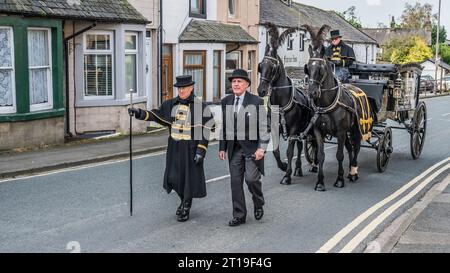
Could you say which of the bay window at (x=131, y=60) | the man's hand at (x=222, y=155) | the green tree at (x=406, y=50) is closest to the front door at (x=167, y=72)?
the bay window at (x=131, y=60)

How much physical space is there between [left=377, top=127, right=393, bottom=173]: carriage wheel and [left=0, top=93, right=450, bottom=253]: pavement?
116 centimetres

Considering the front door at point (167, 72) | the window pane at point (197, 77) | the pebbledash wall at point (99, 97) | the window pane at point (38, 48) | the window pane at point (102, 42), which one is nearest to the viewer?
the window pane at point (38, 48)

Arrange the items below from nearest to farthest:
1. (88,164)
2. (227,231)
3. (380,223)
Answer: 1. (227,231)
2. (380,223)
3. (88,164)

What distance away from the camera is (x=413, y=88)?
1499 centimetres

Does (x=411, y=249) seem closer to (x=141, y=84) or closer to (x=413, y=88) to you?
(x=413, y=88)

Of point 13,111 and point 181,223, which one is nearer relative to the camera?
point 181,223

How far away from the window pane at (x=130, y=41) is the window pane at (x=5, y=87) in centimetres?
476

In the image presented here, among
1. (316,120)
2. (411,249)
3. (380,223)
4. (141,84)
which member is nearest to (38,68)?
(141,84)

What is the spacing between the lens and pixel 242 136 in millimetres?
8484

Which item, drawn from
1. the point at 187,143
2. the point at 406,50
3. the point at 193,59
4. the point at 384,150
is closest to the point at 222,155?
the point at 187,143

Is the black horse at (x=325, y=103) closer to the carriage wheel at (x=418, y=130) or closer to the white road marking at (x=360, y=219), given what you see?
the white road marking at (x=360, y=219)

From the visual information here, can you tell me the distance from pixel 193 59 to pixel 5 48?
32.5 ft

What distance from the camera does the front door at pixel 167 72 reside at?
22.8 metres

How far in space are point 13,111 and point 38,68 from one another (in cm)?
144
